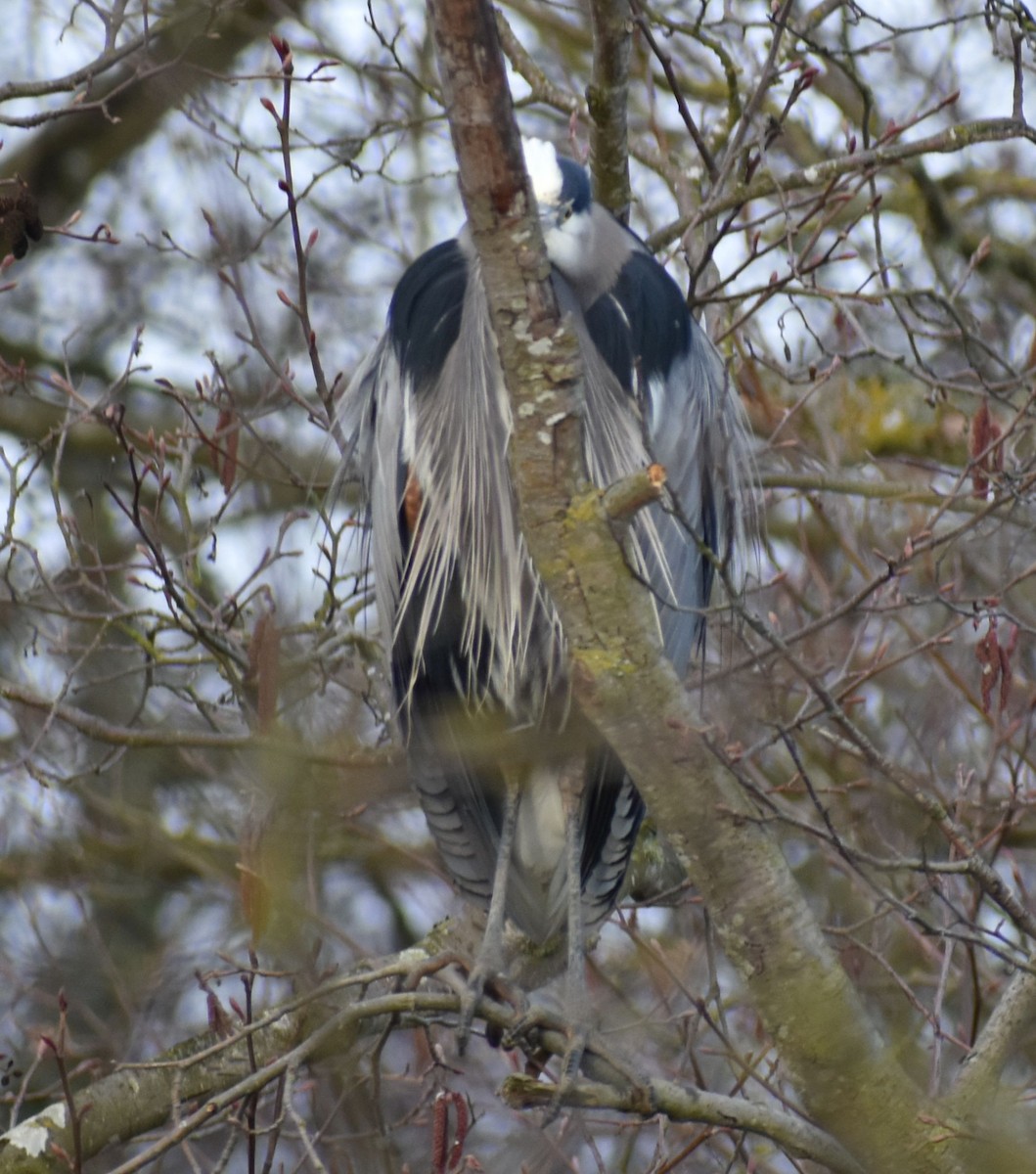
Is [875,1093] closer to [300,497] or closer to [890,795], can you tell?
[890,795]

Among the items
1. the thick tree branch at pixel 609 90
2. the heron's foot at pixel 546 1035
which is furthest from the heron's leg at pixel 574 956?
the thick tree branch at pixel 609 90

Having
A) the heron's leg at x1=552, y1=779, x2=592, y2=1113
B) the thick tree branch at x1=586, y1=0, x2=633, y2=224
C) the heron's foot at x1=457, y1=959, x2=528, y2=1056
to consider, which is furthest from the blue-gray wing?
the heron's foot at x1=457, y1=959, x2=528, y2=1056

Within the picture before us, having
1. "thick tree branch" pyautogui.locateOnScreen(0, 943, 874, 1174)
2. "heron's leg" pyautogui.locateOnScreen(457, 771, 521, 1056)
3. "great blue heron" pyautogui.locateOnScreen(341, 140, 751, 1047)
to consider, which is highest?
"great blue heron" pyautogui.locateOnScreen(341, 140, 751, 1047)

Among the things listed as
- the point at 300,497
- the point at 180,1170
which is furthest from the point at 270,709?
the point at 180,1170

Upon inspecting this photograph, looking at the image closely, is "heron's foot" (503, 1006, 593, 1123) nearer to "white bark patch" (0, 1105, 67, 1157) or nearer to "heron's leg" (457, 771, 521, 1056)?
"heron's leg" (457, 771, 521, 1056)

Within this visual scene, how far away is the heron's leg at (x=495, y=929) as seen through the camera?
1892 mm

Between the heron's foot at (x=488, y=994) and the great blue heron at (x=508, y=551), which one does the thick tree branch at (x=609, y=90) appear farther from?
the heron's foot at (x=488, y=994)

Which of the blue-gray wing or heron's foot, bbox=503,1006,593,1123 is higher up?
the blue-gray wing

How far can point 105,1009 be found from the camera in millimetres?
3924

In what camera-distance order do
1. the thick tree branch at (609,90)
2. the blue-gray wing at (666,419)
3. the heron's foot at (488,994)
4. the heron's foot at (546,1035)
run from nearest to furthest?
the heron's foot at (488,994)
the heron's foot at (546,1035)
the thick tree branch at (609,90)
the blue-gray wing at (666,419)

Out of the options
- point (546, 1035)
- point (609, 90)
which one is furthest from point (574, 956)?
point (609, 90)

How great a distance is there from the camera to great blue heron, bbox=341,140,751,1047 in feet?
8.32

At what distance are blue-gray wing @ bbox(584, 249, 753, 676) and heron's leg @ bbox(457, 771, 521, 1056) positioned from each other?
0.38m

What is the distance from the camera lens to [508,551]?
8.36 feet
